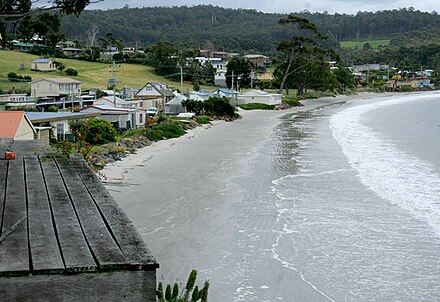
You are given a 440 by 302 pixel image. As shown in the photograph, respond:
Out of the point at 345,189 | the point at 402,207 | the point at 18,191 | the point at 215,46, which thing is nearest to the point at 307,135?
the point at 345,189

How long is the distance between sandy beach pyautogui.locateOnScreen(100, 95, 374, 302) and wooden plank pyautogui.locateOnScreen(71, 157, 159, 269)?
3.00m

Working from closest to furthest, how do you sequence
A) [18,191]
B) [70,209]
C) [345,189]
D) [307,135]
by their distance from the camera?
[70,209] < [18,191] < [345,189] < [307,135]

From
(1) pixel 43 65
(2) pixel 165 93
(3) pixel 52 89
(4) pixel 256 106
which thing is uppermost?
(1) pixel 43 65

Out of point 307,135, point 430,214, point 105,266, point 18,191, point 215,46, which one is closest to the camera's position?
point 105,266

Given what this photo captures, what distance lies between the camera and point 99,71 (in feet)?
244

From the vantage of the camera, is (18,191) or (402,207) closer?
(18,191)

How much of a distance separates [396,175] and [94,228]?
15.8m

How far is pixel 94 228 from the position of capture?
4344 mm

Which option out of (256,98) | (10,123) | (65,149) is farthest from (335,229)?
(256,98)

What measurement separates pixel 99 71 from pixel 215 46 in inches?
3002

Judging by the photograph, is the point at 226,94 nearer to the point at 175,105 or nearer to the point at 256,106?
the point at 256,106

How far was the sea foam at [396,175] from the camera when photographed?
14.1 m

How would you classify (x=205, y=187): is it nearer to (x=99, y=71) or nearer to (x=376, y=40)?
(x=99, y=71)

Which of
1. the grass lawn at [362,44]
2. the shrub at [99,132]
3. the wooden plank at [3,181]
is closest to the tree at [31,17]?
the shrub at [99,132]
